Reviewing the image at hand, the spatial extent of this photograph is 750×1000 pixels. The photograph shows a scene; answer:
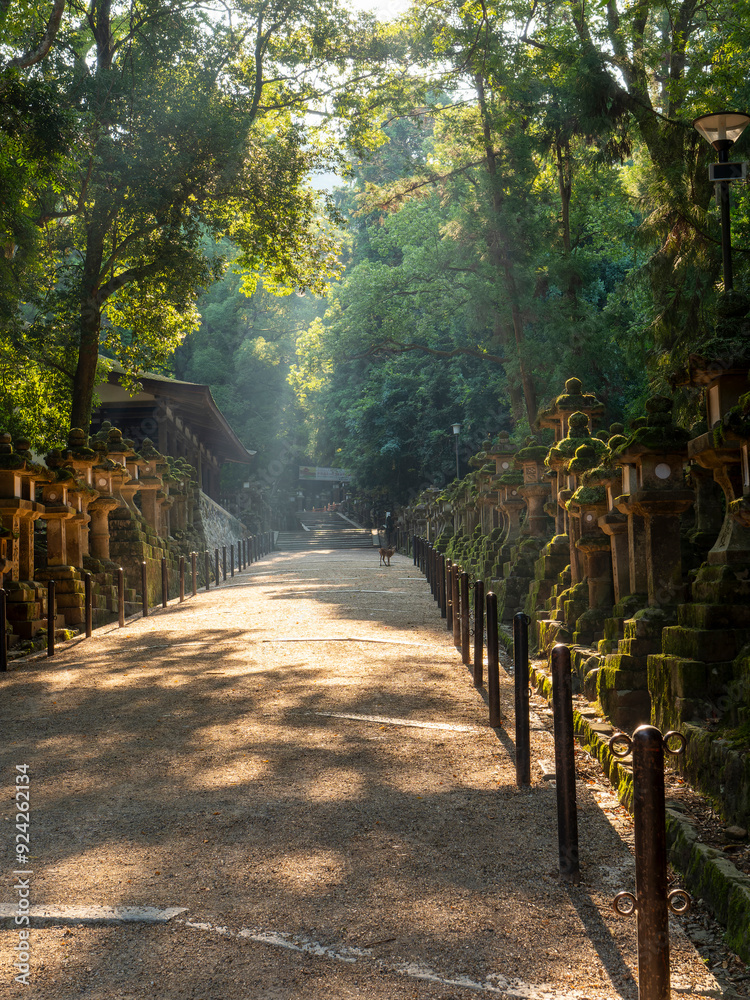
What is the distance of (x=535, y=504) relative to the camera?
1210 centimetres

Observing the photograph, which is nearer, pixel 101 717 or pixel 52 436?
pixel 101 717

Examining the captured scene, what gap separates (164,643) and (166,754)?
4.81 m

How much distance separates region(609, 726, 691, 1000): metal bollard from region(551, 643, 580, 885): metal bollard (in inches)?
41.6

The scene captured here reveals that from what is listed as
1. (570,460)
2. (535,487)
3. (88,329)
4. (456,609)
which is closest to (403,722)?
(570,460)

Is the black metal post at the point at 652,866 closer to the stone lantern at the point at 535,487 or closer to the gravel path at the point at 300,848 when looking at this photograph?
the gravel path at the point at 300,848

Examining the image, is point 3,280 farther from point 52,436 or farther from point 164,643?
point 164,643

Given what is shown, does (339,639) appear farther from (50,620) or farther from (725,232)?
(725,232)

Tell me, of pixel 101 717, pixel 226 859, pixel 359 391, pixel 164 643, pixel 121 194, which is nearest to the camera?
pixel 226 859

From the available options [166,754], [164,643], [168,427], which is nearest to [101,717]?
[166,754]

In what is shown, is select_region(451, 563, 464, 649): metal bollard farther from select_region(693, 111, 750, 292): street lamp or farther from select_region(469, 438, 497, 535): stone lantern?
select_region(469, 438, 497, 535): stone lantern

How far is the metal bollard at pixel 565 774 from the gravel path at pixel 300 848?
0.10m

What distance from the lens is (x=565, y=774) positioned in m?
3.64

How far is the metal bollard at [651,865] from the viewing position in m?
2.47

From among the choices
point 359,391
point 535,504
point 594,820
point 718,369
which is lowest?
point 594,820
